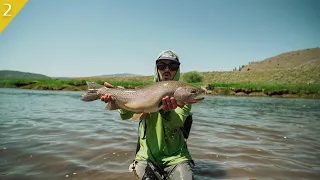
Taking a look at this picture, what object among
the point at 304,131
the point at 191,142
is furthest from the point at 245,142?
the point at 304,131

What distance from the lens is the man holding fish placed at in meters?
3.99

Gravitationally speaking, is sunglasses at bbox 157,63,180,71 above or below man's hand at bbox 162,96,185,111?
above

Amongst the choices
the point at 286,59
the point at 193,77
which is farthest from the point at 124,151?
the point at 286,59

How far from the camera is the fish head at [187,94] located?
385 cm

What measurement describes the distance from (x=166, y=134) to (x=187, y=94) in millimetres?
943

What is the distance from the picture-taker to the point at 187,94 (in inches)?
152

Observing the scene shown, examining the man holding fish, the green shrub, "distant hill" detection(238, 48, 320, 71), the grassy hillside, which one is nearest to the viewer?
the man holding fish

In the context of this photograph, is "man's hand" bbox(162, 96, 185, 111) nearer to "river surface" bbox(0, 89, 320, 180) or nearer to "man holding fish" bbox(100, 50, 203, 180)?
"man holding fish" bbox(100, 50, 203, 180)

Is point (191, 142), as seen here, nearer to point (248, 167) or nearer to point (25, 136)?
point (248, 167)

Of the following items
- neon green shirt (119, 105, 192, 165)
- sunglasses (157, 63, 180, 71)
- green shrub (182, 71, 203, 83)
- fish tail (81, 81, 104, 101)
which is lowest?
neon green shirt (119, 105, 192, 165)

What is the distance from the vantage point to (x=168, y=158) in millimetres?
4316

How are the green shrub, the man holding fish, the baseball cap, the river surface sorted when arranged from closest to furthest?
1. the man holding fish
2. the baseball cap
3. the river surface
4. the green shrub

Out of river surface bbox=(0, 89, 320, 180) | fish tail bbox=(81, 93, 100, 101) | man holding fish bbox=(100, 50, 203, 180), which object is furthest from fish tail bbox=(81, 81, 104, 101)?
river surface bbox=(0, 89, 320, 180)

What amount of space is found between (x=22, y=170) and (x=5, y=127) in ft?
17.8
